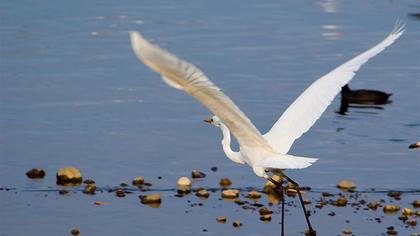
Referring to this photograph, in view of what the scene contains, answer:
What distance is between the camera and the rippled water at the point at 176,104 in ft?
34.8

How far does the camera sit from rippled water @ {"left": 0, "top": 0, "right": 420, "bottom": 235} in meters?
10.6

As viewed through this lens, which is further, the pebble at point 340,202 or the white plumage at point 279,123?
the pebble at point 340,202

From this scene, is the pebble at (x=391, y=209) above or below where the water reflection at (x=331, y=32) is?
below

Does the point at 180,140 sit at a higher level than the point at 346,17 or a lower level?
lower

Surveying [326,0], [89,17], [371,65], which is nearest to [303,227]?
[371,65]

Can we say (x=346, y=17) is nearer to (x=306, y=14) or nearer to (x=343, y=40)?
(x=306, y=14)

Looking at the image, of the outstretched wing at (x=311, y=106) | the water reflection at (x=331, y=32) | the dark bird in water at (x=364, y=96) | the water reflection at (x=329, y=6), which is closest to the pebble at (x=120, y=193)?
the outstretched wing at (x=311, y=106)

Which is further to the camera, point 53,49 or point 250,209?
point 53,49

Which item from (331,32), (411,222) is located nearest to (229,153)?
(411,222)

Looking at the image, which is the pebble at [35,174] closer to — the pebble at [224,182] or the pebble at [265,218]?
the pebble at [224,182]

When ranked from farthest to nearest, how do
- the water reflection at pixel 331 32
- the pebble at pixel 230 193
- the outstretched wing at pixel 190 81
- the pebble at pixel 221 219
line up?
the water reflection at pixel 331 32 < the pebble at pixel 230 193 < the pebble at pixel 221 219 < the outstretched wing at pixel 190 81

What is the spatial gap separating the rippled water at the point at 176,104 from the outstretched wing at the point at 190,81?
1527 mm

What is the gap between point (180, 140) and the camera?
1302cm

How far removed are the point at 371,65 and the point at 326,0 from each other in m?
5.95
